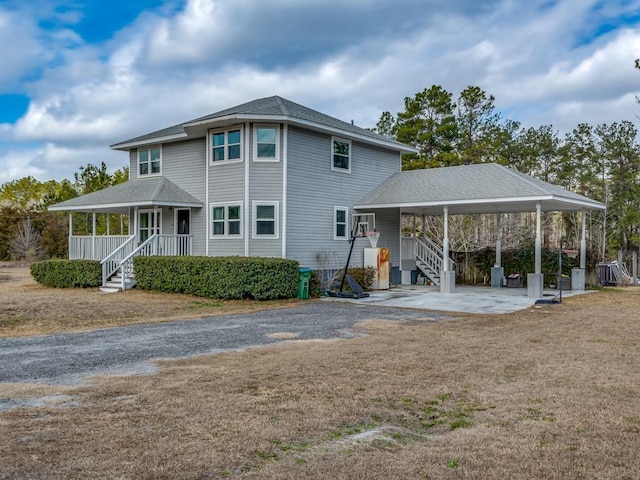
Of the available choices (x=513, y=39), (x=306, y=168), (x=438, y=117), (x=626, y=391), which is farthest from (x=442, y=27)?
(x=438, y=117)

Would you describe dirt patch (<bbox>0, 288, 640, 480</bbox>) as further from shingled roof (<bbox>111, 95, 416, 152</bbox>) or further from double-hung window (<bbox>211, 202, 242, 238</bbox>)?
shingled roof (<bbox>111, 95, 416, 152</bbox>)

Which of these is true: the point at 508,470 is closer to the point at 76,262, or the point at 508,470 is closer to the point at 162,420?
the point at 162,420

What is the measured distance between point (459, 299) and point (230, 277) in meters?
6.80

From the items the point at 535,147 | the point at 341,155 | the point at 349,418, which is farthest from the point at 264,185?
the point at 535,147

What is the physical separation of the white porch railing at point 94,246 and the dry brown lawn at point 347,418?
1351 centimetres

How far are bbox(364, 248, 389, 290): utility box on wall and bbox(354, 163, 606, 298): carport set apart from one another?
1.71 meters

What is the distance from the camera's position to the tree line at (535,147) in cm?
3541

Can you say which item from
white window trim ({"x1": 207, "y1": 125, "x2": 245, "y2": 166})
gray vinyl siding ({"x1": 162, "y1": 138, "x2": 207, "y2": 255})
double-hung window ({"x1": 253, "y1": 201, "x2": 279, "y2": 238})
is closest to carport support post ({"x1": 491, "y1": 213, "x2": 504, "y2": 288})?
double-hung window ({"x1": 253, "y1": 201, "x2": 279, "y2": 238})

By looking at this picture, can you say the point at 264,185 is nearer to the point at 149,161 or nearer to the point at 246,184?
the point at 246,184

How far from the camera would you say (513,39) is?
19062mm

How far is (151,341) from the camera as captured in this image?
9.43 m

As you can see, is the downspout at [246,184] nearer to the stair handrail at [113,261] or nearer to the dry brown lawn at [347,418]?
the stair handrail at [113,261]

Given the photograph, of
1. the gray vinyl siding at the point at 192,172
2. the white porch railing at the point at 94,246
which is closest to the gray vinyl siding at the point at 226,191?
the gray vinyl siding at the point at 192,172

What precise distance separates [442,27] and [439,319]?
386 inches
